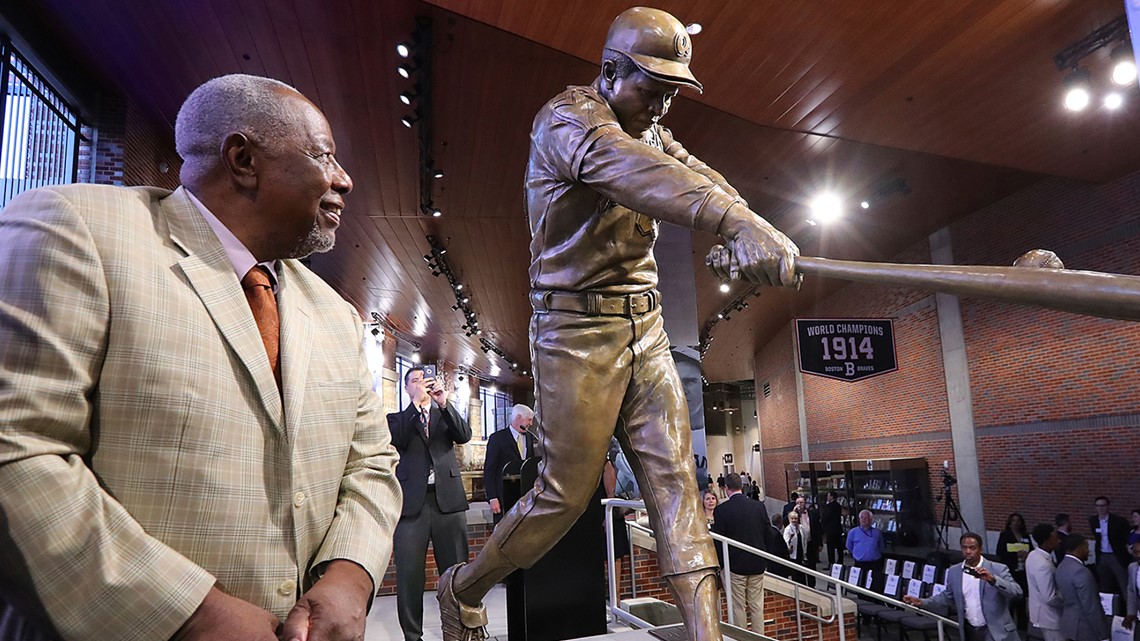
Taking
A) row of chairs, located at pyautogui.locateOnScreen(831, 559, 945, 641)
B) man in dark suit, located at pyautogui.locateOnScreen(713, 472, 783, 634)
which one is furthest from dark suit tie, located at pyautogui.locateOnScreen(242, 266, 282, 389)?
row of chairs, located at pyautogui.locateOnScreen(831, 559, 945, 641)

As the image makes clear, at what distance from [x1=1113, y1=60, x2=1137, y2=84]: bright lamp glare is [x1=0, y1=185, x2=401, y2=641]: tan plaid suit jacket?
891 centimetres

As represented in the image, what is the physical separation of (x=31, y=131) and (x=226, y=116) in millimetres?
8654

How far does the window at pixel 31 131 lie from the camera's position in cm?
750

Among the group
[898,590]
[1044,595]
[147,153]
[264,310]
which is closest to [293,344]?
[264,310]

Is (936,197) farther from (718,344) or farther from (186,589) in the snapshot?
(186,589)

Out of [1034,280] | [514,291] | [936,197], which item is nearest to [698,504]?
[1034,280]

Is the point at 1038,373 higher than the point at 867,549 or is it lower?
higher

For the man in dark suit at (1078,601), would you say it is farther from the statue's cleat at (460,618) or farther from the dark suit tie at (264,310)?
the dark suit tie at (264,310)

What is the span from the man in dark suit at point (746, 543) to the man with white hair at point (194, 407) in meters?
6.81

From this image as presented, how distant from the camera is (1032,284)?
4.40 ft

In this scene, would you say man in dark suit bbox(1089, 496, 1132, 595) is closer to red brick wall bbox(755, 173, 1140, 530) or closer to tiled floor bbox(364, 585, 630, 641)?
red brick wall bbox(755, 173, 1140, 530)

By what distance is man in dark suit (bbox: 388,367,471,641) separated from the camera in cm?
479

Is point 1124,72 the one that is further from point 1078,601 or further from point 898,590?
point 898,590

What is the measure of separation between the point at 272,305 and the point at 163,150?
11.0 meters
